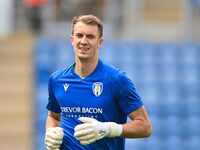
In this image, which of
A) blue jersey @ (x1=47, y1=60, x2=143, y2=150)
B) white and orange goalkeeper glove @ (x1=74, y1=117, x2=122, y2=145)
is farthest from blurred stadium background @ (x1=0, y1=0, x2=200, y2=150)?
white and orange goalkeeper glove @ (x1=74, y1=117, x2=122, y2=145)

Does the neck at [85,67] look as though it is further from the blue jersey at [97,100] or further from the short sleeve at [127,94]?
the short sleeve at [127,94]

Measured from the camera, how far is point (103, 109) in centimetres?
518

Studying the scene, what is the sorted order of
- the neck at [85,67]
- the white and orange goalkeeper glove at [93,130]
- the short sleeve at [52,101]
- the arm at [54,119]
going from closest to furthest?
the white and orange goalkeeper glove at [93,130], the neck at [85,67], the short sleeve at [52,101], the arm at [54,119]

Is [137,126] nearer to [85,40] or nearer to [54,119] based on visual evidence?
[85,40]

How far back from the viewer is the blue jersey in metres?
5.14

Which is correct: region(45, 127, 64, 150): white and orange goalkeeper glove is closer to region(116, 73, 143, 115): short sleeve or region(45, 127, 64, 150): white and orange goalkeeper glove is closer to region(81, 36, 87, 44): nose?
region(116, 73, 143, 115): short sleeve

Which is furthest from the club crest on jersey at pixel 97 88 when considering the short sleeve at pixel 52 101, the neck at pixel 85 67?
the short sleeve at pixel 52 101

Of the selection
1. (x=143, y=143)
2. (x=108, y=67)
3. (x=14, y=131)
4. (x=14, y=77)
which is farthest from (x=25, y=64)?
(x=108, y=67)

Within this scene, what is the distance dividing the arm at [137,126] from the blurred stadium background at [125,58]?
6191 millimetres

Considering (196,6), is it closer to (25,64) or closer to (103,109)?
(25,64)

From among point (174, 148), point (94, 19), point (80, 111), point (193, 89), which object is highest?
point (94, 19)

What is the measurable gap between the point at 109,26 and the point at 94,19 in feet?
21.4

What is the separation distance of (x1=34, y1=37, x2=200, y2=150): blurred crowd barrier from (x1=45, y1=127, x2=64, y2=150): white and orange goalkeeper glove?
6068 mm

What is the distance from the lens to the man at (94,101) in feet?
16.8
